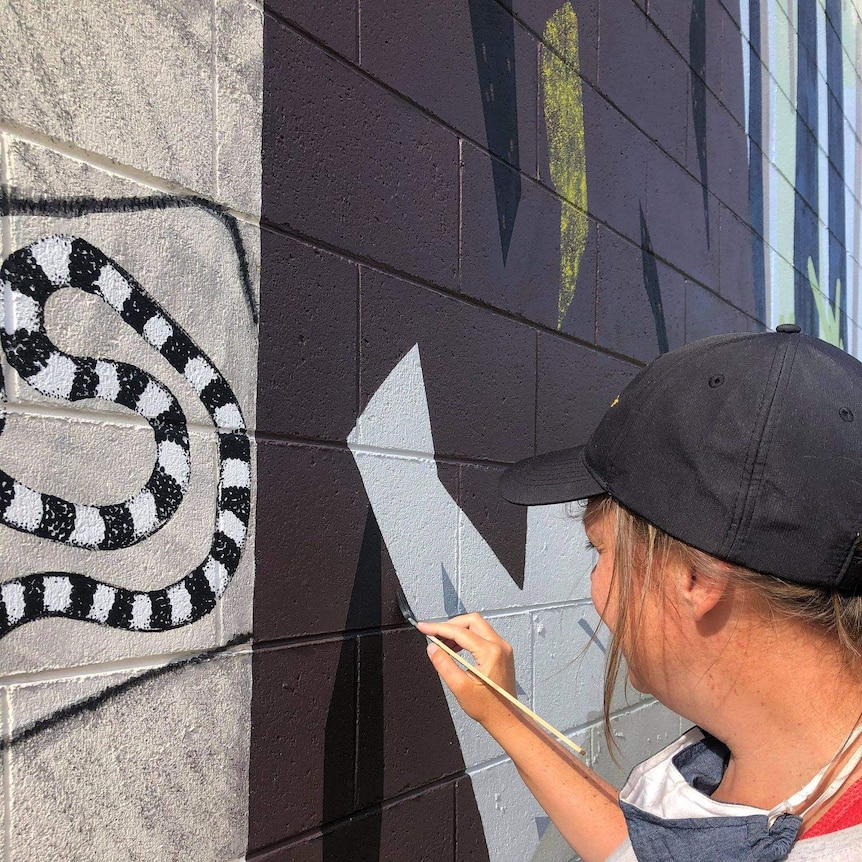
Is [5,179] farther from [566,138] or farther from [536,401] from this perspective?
[566,138]

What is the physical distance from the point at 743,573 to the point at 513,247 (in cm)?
138

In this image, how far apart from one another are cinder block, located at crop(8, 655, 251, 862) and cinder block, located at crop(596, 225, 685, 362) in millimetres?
1692

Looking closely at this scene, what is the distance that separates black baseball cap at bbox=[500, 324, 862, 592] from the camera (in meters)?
1.09

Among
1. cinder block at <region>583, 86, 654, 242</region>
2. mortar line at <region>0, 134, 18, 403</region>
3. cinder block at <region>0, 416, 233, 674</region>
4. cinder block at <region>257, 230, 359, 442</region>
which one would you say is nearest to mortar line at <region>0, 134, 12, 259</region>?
mortar line at <region>0, 134, 18, 403</region>

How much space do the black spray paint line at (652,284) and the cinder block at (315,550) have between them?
1603mm

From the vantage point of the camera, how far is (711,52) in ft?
11.9

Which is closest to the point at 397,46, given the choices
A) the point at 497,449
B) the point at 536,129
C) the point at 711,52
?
the point at 536,129

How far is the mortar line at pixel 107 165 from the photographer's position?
124 cm

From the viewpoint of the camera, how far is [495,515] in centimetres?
227

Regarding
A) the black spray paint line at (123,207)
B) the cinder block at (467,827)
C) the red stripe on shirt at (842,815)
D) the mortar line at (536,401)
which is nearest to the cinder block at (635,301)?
the mortar line at (536,401)

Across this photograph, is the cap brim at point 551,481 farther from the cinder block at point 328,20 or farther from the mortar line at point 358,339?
the cinder block at point 328,20

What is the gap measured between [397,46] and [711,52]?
2.08 m

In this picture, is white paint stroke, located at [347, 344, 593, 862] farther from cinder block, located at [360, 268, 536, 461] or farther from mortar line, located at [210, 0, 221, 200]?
mortar line, located at [210, 0, 221, 200]

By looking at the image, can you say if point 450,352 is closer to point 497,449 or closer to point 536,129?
point 497,449
